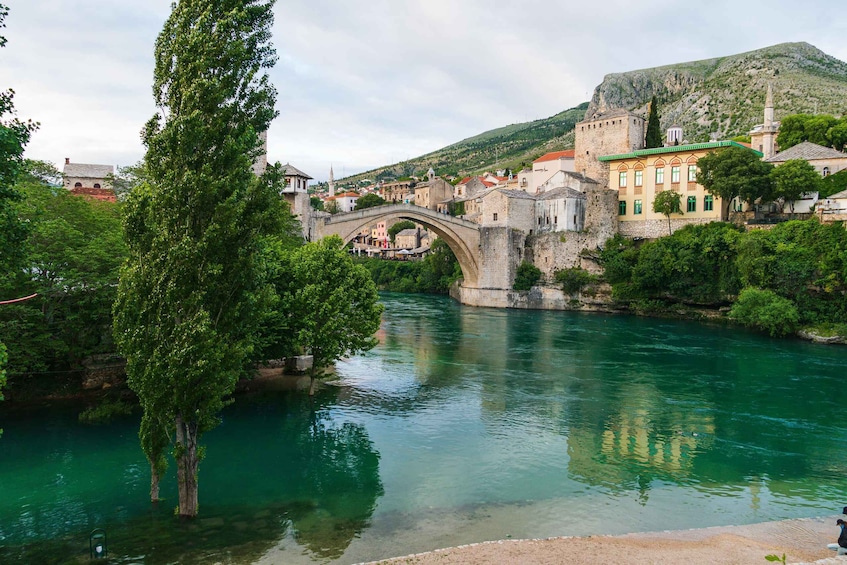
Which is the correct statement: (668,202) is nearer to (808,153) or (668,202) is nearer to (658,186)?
(658,186)

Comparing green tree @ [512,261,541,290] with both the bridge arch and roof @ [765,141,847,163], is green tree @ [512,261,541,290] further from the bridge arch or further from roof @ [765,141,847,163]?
roof @ [765,141,847,163]

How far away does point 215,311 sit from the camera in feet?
32.0

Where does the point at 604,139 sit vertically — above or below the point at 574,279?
above

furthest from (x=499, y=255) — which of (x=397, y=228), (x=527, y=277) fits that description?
(x=397, y=228)

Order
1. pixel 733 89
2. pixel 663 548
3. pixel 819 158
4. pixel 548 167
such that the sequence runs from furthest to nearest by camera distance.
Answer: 1. pixel 733 89
2. pixel 548 167
3. pixel 819 158
4. pixel 663 548

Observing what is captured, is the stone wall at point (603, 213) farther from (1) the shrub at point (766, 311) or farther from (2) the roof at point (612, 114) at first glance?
(1) the shrub at point (766, 311)

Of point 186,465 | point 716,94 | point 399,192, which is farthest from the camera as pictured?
point 399,192

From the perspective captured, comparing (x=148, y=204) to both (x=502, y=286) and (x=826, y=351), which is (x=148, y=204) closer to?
(x=826, y=351)

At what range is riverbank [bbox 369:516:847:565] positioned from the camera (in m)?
8.39

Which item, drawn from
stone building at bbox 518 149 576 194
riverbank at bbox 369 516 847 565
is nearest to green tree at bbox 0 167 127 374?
riverbank at bbox 369 516 847 565

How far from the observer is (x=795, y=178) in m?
33.0

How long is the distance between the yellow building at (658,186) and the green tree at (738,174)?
2.27 m

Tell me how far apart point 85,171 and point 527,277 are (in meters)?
34.2

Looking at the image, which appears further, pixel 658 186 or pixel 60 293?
pixel 658 186
